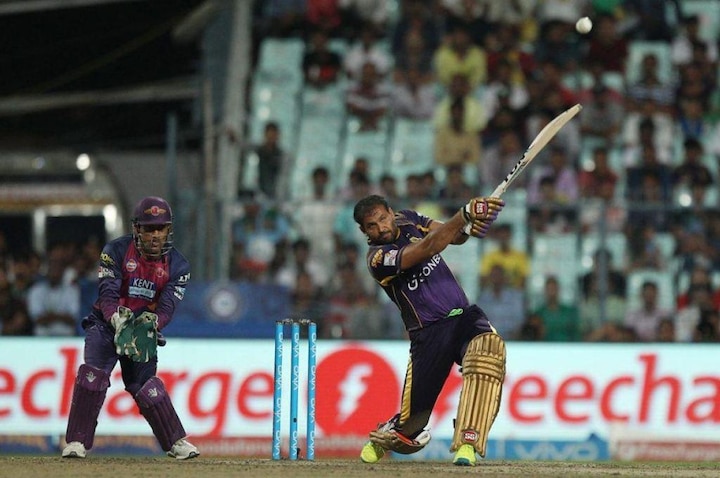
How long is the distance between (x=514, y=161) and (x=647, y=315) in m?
3.07

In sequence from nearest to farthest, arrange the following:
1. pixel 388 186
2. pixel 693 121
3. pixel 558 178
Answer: pixel 388 186, pixel 558 178, pixel 693 121

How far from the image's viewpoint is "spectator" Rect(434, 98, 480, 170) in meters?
17.9

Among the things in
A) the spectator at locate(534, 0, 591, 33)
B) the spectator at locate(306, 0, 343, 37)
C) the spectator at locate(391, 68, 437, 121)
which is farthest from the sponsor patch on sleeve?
the spectator at locate(534, 0, 591, 33)

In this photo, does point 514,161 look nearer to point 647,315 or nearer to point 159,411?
point 647,315

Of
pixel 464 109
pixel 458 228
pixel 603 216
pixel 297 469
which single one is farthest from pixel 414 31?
pixel 297 469

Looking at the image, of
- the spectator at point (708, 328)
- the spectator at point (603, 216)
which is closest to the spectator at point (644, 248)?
the spectator at point (603, 216)

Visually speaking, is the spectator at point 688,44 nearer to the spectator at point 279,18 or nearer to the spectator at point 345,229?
the spectator at point 279,18

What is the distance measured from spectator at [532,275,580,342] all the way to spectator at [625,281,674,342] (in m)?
0.67

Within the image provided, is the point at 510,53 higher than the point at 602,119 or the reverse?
higher

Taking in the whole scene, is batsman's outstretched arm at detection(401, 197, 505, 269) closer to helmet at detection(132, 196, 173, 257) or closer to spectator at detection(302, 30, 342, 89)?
helmet at detection(132, 196, 173, 257)

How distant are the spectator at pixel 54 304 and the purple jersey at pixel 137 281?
461cm

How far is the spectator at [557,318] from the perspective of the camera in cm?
1493

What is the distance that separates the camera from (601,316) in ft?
48.8

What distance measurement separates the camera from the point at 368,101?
61.8 feet
